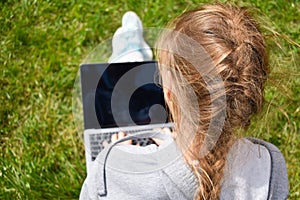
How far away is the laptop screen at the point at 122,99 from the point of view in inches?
74.2

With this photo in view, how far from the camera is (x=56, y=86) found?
90.0 inches

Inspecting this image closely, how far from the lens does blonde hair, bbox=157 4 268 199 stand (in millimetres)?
1310

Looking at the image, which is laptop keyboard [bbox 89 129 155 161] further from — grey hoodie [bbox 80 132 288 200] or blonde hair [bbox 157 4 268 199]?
blonde hair [bbox 157 4 268 199]

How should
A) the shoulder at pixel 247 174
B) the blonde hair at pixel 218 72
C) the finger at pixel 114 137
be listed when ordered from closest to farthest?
the blonde hair at pixel 218 72
the shoulder at pixel 247 174
the finger at pixel 114 137

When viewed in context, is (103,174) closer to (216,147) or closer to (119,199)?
(119,199)

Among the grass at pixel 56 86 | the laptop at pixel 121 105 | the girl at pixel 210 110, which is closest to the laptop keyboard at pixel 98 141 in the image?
the laptop at pixel 121 105

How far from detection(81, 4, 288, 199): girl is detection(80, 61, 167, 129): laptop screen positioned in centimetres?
37

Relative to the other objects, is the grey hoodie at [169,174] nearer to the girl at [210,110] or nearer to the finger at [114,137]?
the girl at [210,110]

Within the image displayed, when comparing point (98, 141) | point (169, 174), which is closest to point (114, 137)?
point (98, 141)

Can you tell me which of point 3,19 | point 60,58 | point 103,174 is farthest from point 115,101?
point 3,19

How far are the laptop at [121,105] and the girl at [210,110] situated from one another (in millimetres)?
365

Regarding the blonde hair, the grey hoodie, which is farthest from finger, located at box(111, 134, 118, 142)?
the blonde hair

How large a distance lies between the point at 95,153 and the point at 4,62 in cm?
62

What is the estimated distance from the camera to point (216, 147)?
1432 mm
